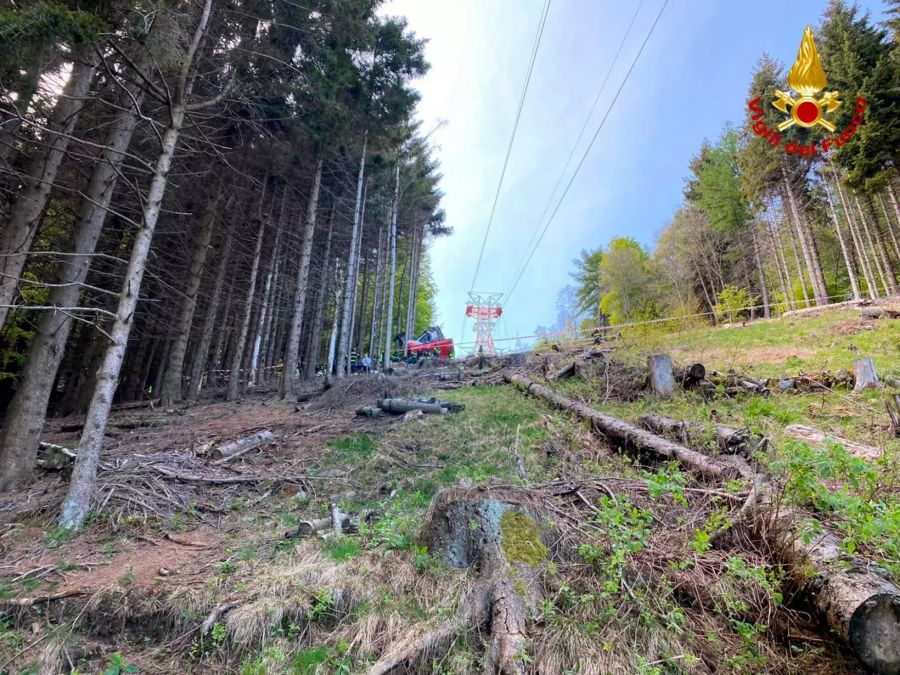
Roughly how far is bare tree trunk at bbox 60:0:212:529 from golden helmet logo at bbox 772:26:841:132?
60.3 feet

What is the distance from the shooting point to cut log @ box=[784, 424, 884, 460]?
12.5 feet

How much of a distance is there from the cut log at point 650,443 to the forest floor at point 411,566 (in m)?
0.15

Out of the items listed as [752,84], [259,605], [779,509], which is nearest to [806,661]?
[779,509]

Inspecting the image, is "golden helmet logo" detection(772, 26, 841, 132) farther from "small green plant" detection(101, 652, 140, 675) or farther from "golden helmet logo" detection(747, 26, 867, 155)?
"small green plant" detection(101, 652, 140, 675)

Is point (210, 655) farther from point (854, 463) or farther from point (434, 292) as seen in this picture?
point (434, 292)

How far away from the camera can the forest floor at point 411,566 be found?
1929 mm

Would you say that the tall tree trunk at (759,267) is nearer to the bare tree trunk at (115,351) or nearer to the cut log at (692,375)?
the cut log at (692,375)

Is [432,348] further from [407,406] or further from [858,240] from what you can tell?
[858,240]

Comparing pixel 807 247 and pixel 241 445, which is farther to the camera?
pixel 807 247

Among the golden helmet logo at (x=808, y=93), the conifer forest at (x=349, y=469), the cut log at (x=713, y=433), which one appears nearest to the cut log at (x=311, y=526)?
the conifer forest at (x=349, y=469)

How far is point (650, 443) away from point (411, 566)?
318 centimetres

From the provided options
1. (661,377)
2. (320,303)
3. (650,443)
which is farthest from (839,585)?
(320,303)

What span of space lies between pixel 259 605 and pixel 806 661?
3.01 meters

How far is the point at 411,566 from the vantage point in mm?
2676
